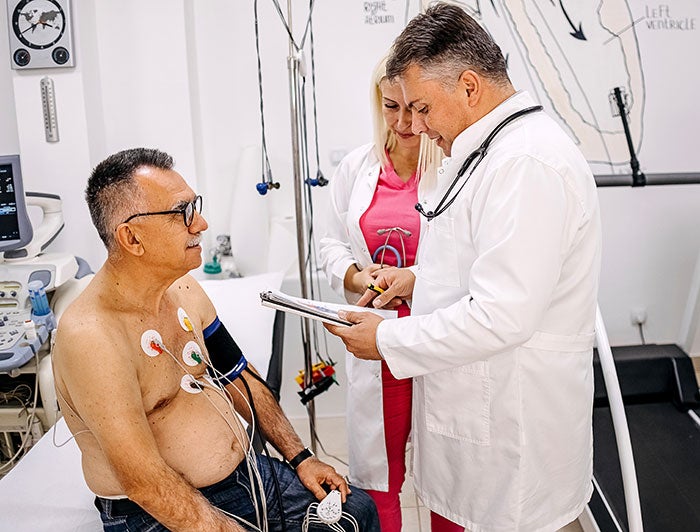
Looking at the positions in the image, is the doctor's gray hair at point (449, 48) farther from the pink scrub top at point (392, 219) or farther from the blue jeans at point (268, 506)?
the blue jeans at point (268, 506)

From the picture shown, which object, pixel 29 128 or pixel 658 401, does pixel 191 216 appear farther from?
pixel 658 401

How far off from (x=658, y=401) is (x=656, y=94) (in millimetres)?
1425

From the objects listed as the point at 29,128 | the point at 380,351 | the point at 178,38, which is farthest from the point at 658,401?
the point at 29,128

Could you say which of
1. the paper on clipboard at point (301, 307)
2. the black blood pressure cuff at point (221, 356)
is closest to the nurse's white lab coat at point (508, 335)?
the paper on clipboard at point (301, 307)

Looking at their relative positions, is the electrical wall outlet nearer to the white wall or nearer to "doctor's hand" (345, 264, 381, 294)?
the white wall

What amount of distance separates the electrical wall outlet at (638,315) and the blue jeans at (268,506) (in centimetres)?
226

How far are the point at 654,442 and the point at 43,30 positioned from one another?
111 inches

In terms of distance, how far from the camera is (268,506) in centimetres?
145

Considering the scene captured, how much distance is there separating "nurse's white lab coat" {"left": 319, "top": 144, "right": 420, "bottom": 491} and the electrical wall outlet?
6.44 feet

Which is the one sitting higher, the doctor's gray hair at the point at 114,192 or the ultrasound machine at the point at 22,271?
the doctor's gray hair at the point at 114,192

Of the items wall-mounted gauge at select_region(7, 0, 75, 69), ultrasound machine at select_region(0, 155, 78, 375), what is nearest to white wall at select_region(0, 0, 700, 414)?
wall-mounted gauge at select_region(7, 0, 75, 69)

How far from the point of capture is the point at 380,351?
52.7 inches

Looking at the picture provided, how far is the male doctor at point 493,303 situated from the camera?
1.16 metres

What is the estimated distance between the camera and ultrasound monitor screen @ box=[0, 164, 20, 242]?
2.16 m
